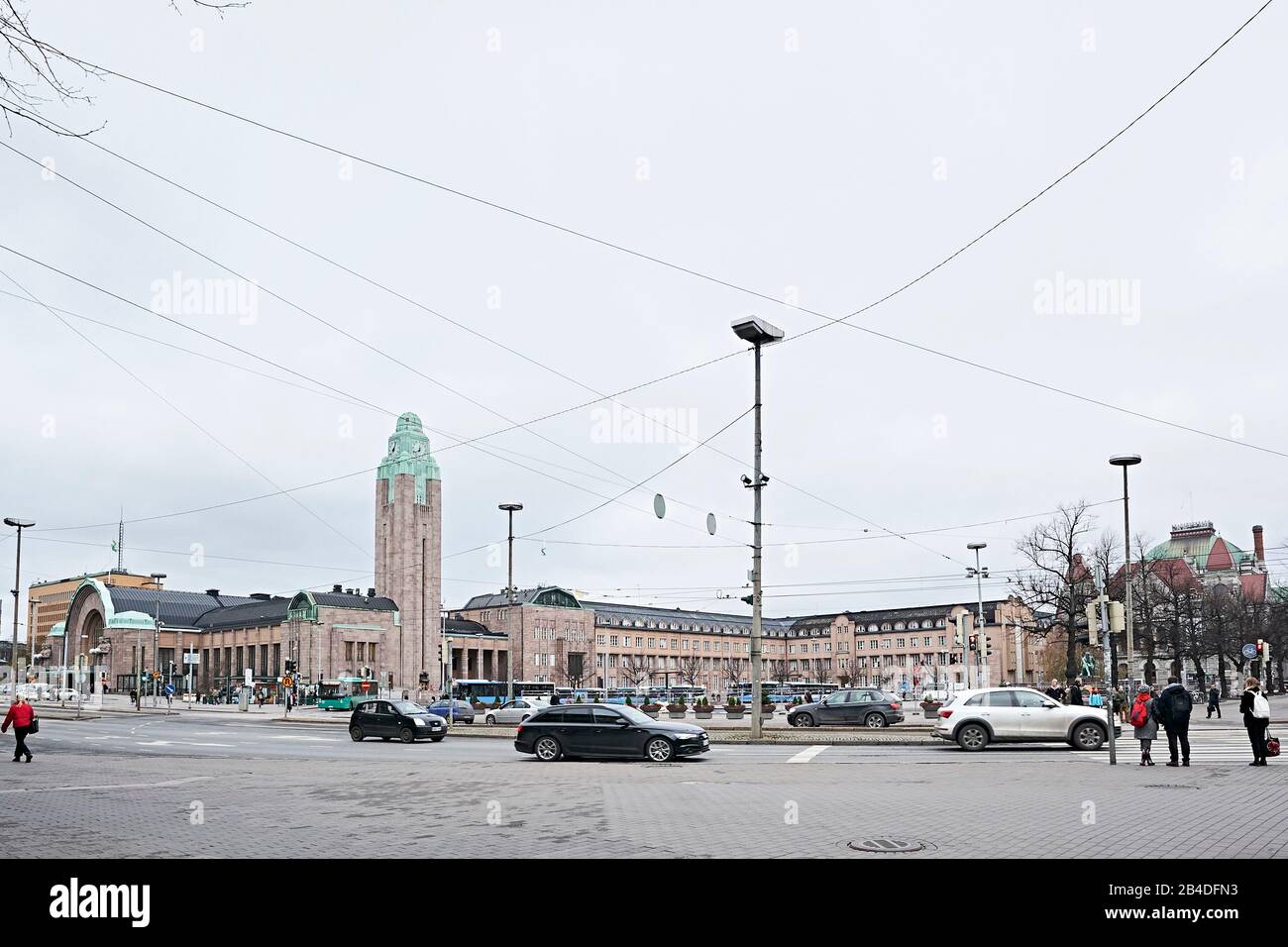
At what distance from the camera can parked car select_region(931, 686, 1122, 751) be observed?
2641cm

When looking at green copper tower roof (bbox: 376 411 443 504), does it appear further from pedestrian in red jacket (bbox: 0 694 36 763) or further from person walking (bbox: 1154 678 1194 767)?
person walking (bbox: 1154 678 1194 767)

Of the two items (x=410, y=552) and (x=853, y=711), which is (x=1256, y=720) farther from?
(x=410, y=552)

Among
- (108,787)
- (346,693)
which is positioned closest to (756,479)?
(108,787)

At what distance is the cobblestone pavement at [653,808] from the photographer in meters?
11.2

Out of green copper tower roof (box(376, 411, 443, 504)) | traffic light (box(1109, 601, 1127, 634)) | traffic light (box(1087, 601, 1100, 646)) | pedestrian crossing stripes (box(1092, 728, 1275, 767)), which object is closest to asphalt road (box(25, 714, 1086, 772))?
pedestrian crossing stripes (box(1092, 728, 1275, 767))

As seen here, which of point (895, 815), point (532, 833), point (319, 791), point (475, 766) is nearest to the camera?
point (532, 833)

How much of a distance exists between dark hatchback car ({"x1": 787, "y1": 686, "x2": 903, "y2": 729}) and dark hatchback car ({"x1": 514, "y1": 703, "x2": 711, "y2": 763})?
47.1 ft

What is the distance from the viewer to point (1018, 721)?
26844 mm

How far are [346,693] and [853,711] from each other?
140 feet

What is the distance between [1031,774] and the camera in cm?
1958

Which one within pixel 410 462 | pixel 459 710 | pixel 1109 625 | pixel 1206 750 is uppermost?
pixel 410 462
